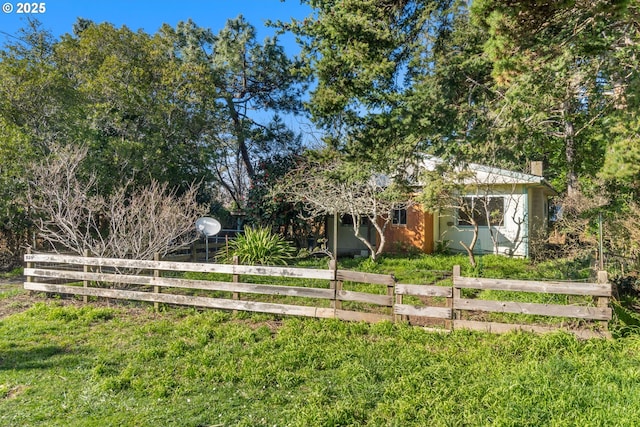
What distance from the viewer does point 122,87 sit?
14.7 meters

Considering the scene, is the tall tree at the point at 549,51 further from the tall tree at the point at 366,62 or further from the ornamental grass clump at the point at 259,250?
the ornamental grass clump at the point at 259,250

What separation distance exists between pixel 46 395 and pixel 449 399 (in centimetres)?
383

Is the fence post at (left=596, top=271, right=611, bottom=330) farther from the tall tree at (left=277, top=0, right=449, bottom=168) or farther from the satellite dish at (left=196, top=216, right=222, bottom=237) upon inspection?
the satellite dish at (left=196, top=216, right=222, bottom=237)

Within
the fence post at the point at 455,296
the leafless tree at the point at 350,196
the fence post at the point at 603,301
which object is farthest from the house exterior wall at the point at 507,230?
the fence post at the point at 603,301

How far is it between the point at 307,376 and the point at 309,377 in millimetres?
24

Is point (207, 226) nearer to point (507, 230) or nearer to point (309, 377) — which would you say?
point (309, 377)

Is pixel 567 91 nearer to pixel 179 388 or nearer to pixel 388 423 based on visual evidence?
pixel 388 423

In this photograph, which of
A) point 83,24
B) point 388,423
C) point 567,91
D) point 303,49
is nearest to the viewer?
point 388,423

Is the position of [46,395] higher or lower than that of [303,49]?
lower

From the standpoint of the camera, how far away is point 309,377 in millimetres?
4359

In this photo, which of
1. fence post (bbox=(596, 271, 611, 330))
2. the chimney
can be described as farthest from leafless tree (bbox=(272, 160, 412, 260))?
fence post (bbox=(596, 271, 611, 330))

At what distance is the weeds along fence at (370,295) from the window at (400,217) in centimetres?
795

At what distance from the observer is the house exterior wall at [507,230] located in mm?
14484

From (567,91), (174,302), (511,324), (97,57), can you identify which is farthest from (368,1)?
(97,57)
